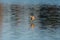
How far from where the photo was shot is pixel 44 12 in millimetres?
1312

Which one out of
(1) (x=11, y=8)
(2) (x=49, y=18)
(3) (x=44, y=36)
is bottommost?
(3) (x=44, y=36)

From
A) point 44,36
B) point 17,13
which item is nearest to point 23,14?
point 17,13

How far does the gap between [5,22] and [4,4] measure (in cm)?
15

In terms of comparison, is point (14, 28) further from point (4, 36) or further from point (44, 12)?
point (44, 12)

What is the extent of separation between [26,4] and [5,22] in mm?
236

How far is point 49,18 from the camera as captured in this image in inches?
51.6

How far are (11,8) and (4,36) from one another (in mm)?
245

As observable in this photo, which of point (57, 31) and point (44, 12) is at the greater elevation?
point (44, 12)

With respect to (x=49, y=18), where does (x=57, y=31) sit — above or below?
below

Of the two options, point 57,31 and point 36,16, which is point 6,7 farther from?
point 57,31

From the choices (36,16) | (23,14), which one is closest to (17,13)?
(23,14)

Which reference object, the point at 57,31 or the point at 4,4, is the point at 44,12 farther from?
the point at 4,4

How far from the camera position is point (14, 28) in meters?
1.30

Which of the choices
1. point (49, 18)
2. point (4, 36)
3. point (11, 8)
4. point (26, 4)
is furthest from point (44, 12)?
point (4, 36)
